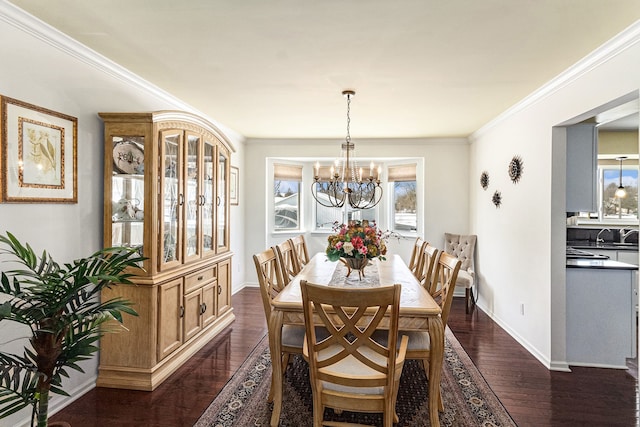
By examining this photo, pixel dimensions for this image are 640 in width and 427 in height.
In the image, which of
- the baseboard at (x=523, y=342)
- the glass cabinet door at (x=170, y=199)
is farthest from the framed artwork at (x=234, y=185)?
the baseboard at (x=523, y=342)

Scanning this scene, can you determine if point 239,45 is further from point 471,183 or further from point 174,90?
point 471,183

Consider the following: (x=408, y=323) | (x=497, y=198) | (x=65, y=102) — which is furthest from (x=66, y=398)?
(x=497, y=198)

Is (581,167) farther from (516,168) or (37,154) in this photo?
(37,154)

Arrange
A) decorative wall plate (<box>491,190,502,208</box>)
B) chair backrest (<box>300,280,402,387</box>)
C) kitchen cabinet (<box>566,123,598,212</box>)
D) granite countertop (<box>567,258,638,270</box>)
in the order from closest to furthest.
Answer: chair backrest (<box>300,280,402,387</box>), granite countertop (<box>567,258,638,270</box>), kitchen cabinet (<box>566,123,598,212</box>), decorative wall plate (<box>491,190,502,208</box>)

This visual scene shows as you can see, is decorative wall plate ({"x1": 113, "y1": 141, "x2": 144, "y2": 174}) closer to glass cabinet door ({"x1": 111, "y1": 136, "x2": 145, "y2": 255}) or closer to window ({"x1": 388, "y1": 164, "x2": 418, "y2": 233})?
glass cabinet door ({"x1": 111, "y1": 136, "x2": 145, "y2": 255})

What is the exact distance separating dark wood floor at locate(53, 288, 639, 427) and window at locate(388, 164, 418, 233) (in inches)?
104

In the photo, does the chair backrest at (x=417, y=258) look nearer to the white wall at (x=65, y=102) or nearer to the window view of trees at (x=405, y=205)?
the window view of trees at (x=405, y=205)

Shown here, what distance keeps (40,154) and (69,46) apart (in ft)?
2.56

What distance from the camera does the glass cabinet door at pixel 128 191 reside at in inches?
105

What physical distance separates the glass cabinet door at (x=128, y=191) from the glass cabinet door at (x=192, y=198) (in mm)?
408

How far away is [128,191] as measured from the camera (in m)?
2.73

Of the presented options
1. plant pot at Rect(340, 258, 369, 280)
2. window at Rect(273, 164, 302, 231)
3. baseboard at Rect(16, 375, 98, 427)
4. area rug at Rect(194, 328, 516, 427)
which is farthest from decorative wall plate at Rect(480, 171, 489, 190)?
baseboard at Rect(16, 375, 98, 427)

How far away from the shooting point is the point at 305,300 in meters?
1.78

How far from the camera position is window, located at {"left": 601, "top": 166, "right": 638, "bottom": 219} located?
17.1ft
